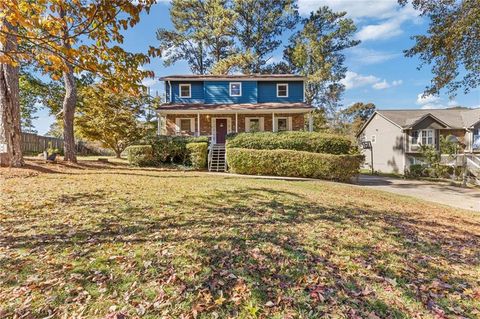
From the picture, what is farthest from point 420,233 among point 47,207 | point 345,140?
point 345,140

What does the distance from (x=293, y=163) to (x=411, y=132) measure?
17.0 m

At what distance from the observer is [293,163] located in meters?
13.1

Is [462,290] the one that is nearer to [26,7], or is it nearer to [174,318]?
[174,318]

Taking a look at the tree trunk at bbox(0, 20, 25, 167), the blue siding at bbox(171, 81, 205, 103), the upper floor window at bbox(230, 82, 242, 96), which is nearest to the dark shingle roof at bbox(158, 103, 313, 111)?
the blue siding at bbox(171, 81, 205, 103)

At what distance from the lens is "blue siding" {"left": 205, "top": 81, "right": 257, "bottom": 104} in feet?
65.6

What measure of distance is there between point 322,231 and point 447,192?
11768mm

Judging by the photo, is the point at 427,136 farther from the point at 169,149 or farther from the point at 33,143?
the point at 33,143

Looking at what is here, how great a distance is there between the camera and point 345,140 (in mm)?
13898

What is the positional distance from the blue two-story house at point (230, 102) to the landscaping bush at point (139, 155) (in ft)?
16.5

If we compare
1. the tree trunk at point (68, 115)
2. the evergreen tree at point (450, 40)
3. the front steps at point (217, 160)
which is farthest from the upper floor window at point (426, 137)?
the tree trunk at point (68, 115)

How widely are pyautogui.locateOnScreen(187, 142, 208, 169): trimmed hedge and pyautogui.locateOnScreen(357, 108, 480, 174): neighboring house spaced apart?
18722mm

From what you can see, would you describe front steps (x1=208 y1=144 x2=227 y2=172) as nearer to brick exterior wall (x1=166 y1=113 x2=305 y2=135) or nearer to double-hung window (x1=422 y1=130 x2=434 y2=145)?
brick exterior wall (x1=166 y1=113 x2=305 y2=135)

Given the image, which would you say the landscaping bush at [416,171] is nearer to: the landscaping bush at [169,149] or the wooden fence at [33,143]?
the landscaping bush at [169,149]

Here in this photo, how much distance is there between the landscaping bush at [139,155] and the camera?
13984 millimetres
